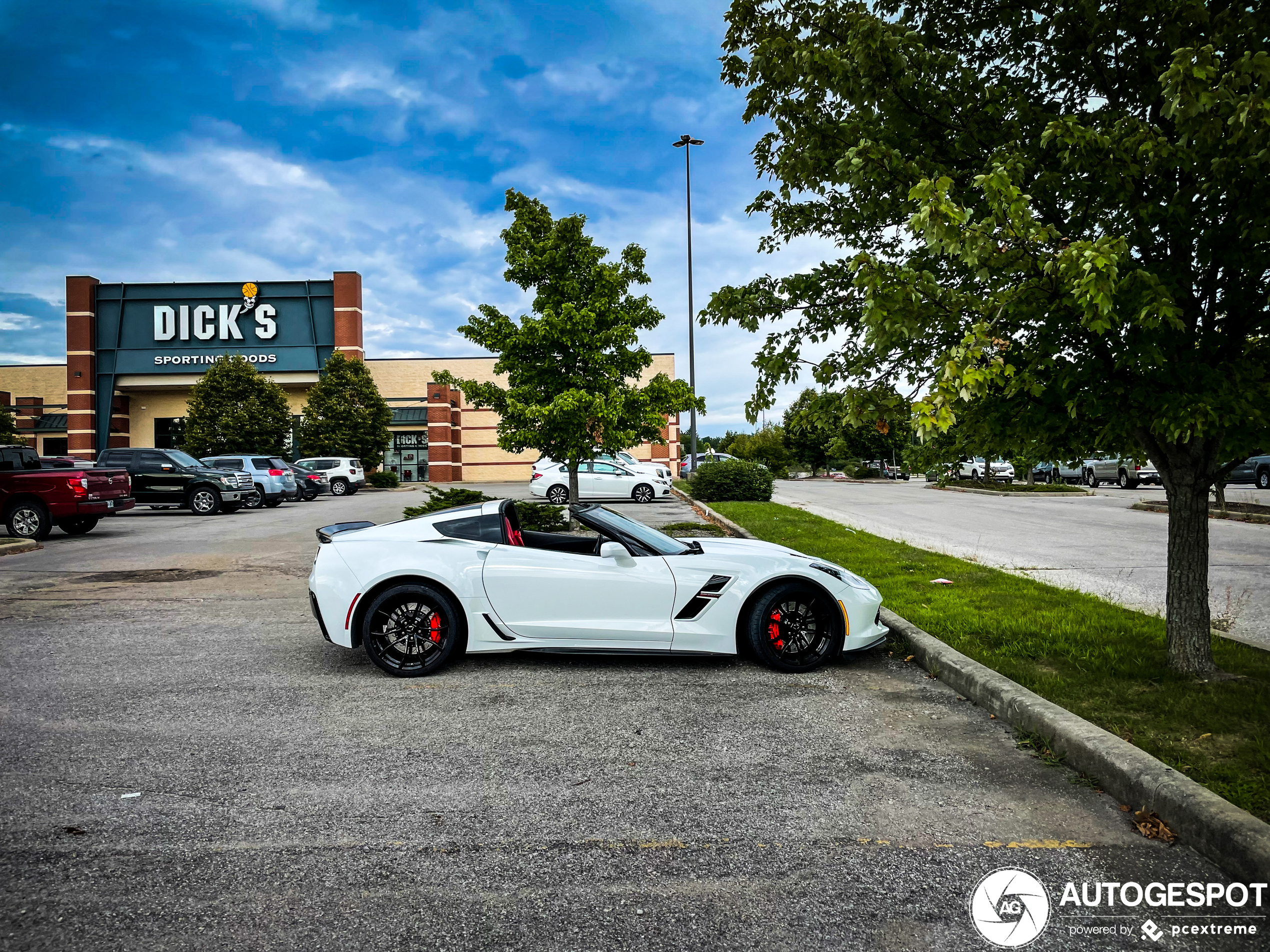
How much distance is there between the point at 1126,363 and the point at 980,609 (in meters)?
3.61

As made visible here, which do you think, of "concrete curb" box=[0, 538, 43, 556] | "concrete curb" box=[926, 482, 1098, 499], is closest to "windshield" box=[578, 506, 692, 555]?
"concrete curb" box=[0, 538, 43, 556]

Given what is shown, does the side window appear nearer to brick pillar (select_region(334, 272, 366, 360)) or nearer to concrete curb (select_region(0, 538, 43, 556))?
concrete curb (select_region(0, 538, 43, 556))

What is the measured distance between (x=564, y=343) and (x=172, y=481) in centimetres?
1476

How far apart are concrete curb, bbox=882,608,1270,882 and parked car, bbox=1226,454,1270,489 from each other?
3295 centimetres

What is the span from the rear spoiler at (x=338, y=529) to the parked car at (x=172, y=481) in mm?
18886

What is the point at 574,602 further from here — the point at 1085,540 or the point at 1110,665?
the point at 1085,540

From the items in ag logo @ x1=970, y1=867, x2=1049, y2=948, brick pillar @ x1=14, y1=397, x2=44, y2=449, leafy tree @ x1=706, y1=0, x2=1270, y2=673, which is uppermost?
brick pillar @ x1=14, y1=397, x2=44, y2=449

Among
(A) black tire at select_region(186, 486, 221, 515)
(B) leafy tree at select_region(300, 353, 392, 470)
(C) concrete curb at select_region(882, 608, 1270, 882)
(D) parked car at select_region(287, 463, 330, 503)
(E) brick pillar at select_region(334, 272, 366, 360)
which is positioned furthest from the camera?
(E) brick pillar at select_region(334, 272, 366, 360)

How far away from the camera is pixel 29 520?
15391 mm

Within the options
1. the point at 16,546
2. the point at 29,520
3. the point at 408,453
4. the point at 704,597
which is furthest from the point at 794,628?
the point at 408,453

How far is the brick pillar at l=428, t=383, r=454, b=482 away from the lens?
52.8 meters

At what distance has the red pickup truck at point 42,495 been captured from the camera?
15.2 meters

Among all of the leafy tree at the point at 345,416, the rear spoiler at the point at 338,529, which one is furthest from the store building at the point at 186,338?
the rear spoiler at the point at 338,529

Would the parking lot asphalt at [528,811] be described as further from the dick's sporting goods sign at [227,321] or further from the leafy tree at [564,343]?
the dick's sporting goods sign at [227,321]
